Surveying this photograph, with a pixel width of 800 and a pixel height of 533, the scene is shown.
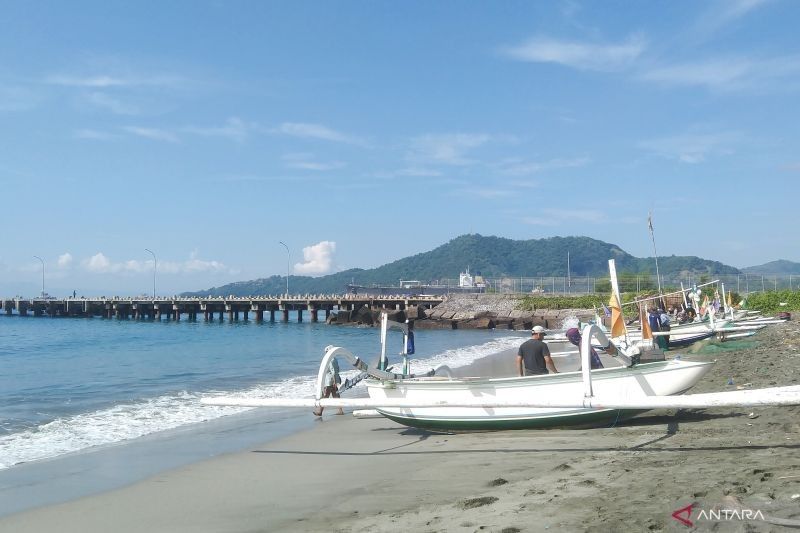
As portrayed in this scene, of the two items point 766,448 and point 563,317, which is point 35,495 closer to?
point 766,448

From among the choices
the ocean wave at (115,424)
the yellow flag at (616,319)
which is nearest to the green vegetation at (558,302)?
the ocean wave at (115,424)

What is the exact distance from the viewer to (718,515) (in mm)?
4961

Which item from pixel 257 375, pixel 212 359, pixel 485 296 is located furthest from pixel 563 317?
pixel 257 375

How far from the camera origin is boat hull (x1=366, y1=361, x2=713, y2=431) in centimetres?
991

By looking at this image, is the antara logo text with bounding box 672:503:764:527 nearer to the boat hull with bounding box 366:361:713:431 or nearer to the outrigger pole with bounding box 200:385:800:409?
the outrigger pole with bounding box 200:385:800:409

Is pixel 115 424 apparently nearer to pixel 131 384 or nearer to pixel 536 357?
pixel 131 384

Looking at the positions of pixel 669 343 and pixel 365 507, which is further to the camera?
pixel 669 343

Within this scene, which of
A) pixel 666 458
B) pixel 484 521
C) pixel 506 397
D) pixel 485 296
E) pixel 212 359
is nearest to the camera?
pixel 484 521

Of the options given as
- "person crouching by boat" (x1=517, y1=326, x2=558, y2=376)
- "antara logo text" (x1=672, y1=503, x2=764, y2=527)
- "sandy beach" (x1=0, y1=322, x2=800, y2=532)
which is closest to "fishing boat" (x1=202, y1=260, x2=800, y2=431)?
"sandy beach" (x1=0, y1=322, x2=800, y2=532)

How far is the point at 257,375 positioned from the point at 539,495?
62.7 ft

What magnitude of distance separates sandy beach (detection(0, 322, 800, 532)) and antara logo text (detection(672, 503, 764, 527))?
0.08 ft

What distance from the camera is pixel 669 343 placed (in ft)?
79.4

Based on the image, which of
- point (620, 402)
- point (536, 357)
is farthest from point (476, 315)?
point (620, 402)

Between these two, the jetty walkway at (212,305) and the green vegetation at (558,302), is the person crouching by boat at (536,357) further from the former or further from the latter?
the jetty walkway at (212,305)
